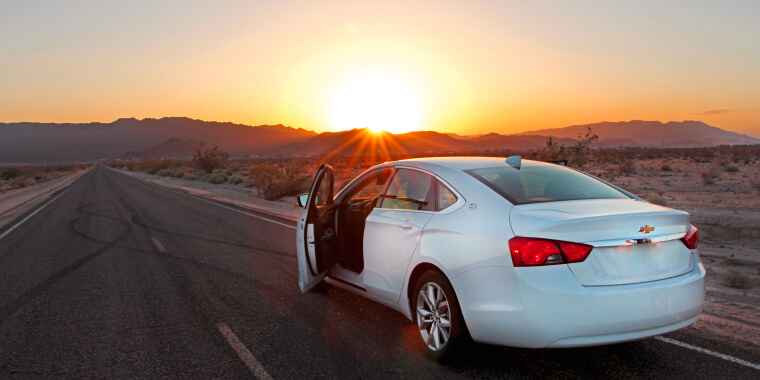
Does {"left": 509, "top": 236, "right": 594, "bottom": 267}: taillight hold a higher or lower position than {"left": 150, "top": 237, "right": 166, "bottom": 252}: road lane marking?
higher

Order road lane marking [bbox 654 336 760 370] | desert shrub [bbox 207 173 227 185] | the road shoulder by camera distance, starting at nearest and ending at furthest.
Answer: road lane marking [bbox 654 336 760 370], the road shoulder, desert shrub [bbox 207 173 227 185]

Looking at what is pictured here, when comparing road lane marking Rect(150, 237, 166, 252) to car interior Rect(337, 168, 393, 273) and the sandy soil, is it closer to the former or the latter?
the sandy soil

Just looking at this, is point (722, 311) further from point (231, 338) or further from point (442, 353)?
point (231, 338)

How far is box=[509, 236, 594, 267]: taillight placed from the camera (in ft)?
10.8

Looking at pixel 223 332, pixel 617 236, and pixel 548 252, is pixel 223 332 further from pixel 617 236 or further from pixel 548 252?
pixel 617 236

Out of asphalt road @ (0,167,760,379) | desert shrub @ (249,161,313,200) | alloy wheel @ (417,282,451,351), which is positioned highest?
alloy wheel @ (417,282,451,351)

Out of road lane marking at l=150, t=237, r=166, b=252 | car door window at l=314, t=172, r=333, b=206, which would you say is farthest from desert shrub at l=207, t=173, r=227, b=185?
car door window at l=314, t=172, r=333, b=206

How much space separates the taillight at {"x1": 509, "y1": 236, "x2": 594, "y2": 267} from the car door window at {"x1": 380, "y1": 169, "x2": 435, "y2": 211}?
1.11 m

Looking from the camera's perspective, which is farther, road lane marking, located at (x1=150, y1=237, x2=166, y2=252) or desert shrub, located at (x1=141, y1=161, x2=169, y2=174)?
desert shrub, located at (x1=141, y1=161, x2=169, y2=174)

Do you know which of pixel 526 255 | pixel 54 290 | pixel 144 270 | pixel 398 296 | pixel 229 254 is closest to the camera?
pixel 526 255

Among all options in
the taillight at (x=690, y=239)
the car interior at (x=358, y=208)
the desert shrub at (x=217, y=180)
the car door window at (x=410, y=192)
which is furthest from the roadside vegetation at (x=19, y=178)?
the taillight at (x=690, y=239)

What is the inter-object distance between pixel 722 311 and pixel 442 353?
3438mm

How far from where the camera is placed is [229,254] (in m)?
9.14

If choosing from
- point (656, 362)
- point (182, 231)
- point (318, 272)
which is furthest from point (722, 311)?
point (182, 231)
